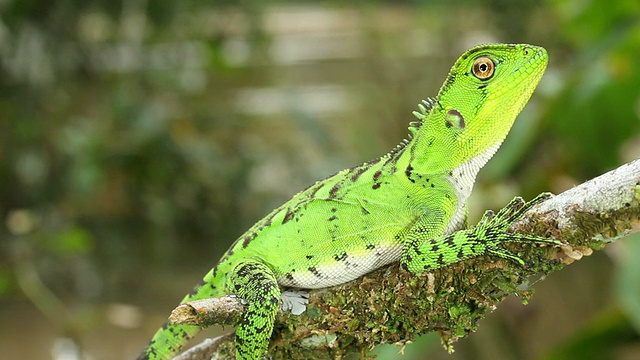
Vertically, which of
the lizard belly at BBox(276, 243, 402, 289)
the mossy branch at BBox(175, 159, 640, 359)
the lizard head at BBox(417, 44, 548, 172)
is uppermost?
the lizard head at BBox(417, 44, 548, 172)

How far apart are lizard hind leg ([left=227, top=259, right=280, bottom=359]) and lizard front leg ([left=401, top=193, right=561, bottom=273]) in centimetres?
37

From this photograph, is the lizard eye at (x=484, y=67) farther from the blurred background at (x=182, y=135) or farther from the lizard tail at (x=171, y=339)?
the blurred background at (x=182, y=135)

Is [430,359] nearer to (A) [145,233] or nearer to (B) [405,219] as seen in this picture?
(A) [145,233]

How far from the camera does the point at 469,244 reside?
157 cm

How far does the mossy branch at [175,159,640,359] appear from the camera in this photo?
1.36 metres

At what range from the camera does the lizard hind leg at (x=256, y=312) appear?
1.69 meters

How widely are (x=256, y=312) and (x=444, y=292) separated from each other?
0.50 metres

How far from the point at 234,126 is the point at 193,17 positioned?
1148 mm

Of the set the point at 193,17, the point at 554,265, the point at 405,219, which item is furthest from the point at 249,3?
the point at 554,265

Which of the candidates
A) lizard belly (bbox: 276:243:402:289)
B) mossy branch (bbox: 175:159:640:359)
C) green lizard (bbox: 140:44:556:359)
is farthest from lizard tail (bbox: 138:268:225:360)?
lizard belly (bbox: 276:243:402:289)

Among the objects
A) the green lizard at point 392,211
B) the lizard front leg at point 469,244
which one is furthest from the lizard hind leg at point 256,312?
the lizard front leg at point 469,244

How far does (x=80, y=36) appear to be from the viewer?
248 inches

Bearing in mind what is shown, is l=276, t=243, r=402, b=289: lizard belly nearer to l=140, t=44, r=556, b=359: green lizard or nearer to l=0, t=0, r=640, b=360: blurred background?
l=140, t=44, r=556, b=359: green lizard

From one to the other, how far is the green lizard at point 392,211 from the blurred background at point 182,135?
2897mm
